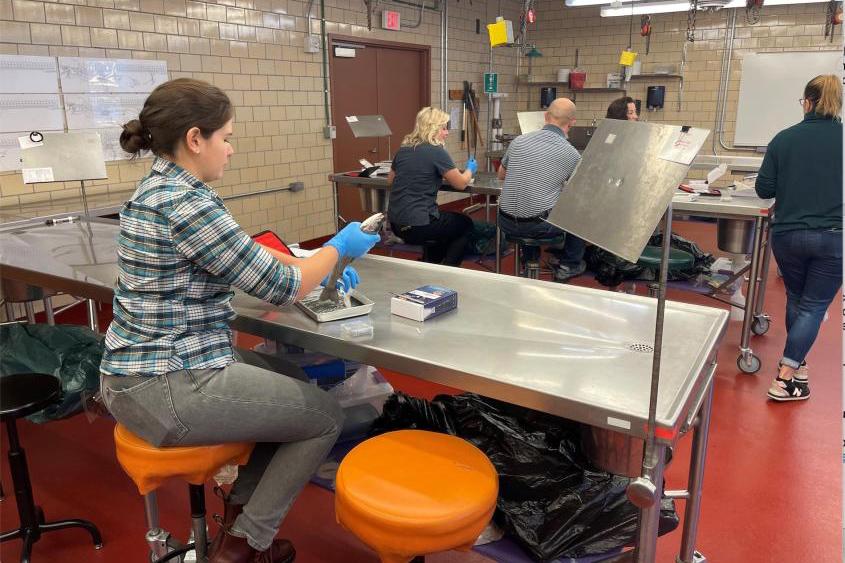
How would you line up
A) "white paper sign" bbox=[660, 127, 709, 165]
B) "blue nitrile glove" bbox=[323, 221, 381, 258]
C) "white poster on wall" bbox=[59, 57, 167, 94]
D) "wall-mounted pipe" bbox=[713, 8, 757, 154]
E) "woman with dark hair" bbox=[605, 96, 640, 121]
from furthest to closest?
"wall-mounted pipe" bbox=[713, 8, 757, 154] → "woman with dark hair" bbox=[605, 96, 640, 121] → "white poster on wall" bbox=[59, 57, 167, 94] → "blue nitrile glove" bbox=[323, 221, 381, 258] → "white paper sign" bbox=[660, 127, 709, 165]

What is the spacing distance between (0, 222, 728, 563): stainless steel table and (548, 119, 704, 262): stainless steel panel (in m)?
0.34

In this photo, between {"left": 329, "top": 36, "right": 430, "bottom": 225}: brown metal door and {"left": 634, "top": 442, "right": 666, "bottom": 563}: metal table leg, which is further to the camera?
{"left": 329, "top": 36, "right": 430, "bottom": 225}: brown metal door

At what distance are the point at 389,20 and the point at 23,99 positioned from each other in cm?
395

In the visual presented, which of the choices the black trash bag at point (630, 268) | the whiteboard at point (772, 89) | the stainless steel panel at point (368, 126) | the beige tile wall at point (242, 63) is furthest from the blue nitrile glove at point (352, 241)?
the whiteboard at point (772, 89)

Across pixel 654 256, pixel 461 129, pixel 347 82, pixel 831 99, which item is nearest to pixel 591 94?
pixel 461 129

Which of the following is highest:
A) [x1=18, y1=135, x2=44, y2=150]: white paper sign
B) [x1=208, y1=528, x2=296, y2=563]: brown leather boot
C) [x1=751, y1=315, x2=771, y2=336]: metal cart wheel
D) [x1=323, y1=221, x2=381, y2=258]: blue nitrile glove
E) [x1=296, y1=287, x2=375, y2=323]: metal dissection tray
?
[x1=18, y1=135, x2=44, y2=150]: white paper sign

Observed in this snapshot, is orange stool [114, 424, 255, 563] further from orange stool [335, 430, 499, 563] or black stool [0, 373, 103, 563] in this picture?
black stool [0, 373, 103, 563]

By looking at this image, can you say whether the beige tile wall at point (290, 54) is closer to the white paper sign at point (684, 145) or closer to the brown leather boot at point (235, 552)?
the brown leather boot at point (235, 552)

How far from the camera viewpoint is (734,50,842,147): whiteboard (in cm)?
750

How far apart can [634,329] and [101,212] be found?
3.50m

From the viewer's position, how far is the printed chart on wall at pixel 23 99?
398 centimetres

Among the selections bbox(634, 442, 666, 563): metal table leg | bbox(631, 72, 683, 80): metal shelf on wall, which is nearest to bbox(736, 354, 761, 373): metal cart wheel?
bbox(634, 442, 666, 563): metal table leg

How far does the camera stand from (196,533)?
5.97ft

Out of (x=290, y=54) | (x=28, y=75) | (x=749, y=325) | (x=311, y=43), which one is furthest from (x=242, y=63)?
(x=749, y=325)
